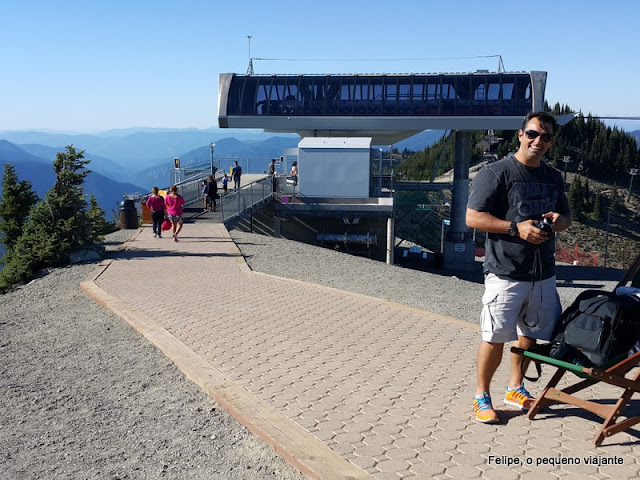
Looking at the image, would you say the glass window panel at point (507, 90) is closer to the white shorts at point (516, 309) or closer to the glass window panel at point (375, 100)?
the glass window panel at point (375, 100)

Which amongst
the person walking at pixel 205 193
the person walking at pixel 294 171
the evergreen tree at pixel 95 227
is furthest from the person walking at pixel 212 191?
the person walking at pixel 294 171

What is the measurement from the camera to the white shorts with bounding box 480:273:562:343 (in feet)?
13.7

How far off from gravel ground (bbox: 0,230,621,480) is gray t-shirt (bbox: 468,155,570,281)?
196cm

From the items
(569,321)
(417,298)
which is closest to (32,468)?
(569,321)

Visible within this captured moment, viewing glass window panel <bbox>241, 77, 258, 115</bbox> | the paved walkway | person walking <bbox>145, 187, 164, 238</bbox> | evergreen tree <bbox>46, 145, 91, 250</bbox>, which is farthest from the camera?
glass window panel <bbox>241, 77, 258, 115</bbox>

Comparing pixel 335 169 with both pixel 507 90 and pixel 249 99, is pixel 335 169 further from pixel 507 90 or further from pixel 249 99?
pixel 507 90

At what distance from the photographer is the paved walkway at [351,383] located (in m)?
3.85

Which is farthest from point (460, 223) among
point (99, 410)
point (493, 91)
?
point (99, 410)

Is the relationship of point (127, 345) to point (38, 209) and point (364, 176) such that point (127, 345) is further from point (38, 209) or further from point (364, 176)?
point (364, 176)

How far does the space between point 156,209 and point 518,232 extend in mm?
14456

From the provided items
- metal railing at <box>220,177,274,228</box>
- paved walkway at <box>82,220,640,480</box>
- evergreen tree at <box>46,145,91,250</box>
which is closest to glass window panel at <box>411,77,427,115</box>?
metal railing at <box>220,177,274,228</box>

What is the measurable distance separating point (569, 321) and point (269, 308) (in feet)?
17.7

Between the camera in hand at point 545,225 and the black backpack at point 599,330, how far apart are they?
1.88 ft

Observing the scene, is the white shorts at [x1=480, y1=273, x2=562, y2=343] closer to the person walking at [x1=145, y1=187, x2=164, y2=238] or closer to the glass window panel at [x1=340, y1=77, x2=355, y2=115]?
the person walking at [x1=145, y1=187, x2=164, y2=238]
